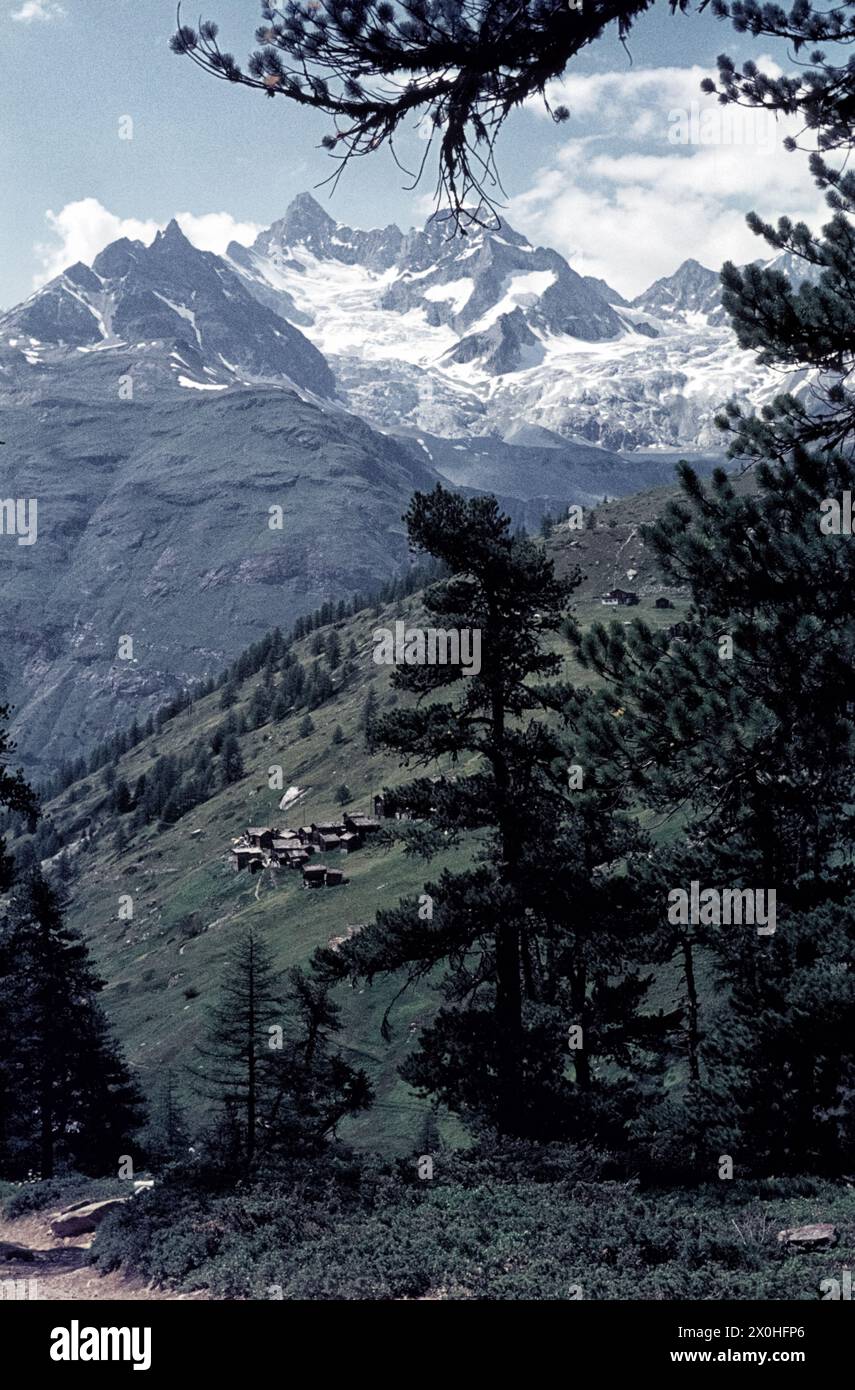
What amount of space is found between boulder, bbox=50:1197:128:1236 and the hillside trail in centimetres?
30

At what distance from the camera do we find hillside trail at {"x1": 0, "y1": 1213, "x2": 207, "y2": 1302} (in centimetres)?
1345

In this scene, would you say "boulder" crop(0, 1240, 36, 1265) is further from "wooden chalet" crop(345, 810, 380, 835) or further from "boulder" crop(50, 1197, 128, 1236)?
"wooden chalet" crop(345, 810, 380, 835)

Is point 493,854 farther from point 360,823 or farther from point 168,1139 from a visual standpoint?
point 360,823

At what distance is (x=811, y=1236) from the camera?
13750mm

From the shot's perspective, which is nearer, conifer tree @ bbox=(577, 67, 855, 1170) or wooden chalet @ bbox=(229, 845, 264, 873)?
conifer tree @ bbox=(577, 67, 855, 1170)

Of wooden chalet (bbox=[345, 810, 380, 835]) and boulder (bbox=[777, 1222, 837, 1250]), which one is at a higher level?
boulder (bbox=[777, 1222, 837, 1250])

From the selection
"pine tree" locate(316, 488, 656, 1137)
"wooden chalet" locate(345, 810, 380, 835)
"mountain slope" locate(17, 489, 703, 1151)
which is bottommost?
"mountain slope" locate(17, 489, 703, 1151)

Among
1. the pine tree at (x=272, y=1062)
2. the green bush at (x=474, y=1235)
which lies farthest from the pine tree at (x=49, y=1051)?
the green bush at (x=474, y=1235)

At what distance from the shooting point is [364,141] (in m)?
9.44

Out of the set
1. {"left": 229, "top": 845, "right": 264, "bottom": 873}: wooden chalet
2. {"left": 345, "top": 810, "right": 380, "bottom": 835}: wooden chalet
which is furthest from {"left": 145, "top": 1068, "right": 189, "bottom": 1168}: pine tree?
{"left": 229, "top": 845, "right": 264, "bottom": 873}: wooden chalet

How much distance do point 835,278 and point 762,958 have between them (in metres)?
14.5

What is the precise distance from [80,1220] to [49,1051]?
19.6 m
